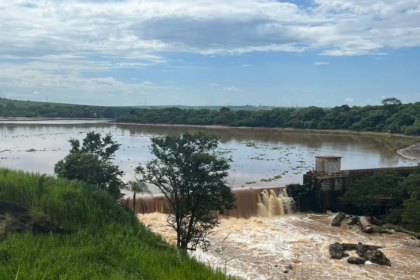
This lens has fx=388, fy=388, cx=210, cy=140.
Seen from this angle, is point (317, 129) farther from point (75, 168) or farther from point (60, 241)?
point (60, 241)

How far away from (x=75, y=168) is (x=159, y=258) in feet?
43.0

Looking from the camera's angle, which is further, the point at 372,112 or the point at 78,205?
the point at 372,112

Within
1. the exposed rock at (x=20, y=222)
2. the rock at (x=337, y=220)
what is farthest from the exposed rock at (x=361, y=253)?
the exposed rock at (x=20, y=222)

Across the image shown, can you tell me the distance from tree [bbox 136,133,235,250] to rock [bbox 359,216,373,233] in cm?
1083

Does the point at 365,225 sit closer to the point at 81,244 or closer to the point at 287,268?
the point at 287,268

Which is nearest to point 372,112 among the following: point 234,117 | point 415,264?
point 234,117

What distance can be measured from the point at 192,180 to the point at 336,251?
8.61 m

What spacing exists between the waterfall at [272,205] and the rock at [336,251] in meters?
7.97

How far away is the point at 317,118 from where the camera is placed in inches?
3866

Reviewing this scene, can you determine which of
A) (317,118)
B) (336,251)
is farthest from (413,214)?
(317,118)

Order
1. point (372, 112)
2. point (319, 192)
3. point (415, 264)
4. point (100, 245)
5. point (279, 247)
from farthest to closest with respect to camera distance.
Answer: point (372, 112) < point (319, 192) < point (279, 247) < point (415, 264) < point (100, 245)

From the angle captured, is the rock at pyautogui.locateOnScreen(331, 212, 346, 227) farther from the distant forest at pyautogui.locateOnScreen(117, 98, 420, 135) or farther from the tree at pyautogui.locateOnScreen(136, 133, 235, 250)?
the distant forest at pyautogui.locateOnScreen(117, 98, 420, 135)

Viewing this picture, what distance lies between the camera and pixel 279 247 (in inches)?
842

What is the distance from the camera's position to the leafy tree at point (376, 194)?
90.1ft
